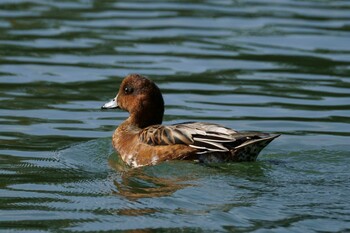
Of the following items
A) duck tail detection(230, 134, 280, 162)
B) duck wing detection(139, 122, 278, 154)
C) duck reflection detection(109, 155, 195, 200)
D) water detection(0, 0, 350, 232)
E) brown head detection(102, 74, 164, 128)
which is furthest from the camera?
brown head detection(102, 74, 164, 128)

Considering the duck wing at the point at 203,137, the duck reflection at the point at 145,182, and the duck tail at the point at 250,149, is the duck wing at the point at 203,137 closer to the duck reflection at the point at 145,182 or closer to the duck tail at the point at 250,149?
the duck tail at the point at 250,149

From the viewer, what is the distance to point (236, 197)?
9.52m

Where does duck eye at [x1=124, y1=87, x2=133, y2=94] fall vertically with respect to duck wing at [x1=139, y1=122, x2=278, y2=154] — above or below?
above

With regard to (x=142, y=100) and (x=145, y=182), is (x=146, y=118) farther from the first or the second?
(x=145, y=182)

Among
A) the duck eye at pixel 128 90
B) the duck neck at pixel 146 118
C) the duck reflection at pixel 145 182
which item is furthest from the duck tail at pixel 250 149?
the duck eye at pixel 128 90

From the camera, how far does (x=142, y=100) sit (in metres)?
11.8

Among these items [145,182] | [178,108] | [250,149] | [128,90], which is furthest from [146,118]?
[178,108]

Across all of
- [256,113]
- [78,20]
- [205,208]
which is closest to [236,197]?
[205,208]

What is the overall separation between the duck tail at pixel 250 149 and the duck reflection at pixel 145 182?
690 millimetres

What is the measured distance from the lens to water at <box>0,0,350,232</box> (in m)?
9.14

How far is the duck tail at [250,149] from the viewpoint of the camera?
417 inches

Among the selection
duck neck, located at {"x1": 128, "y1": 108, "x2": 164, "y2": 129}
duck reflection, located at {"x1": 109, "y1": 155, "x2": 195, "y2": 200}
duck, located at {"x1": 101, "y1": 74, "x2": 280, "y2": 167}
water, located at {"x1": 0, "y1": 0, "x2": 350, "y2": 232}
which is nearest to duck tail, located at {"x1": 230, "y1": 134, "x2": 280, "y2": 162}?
duck, located at {"x1": 101, "y1": 74, "x2": 280, "y2": 167}

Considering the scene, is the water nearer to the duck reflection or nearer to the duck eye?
the duck reflection

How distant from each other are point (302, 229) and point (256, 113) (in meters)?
5.14
